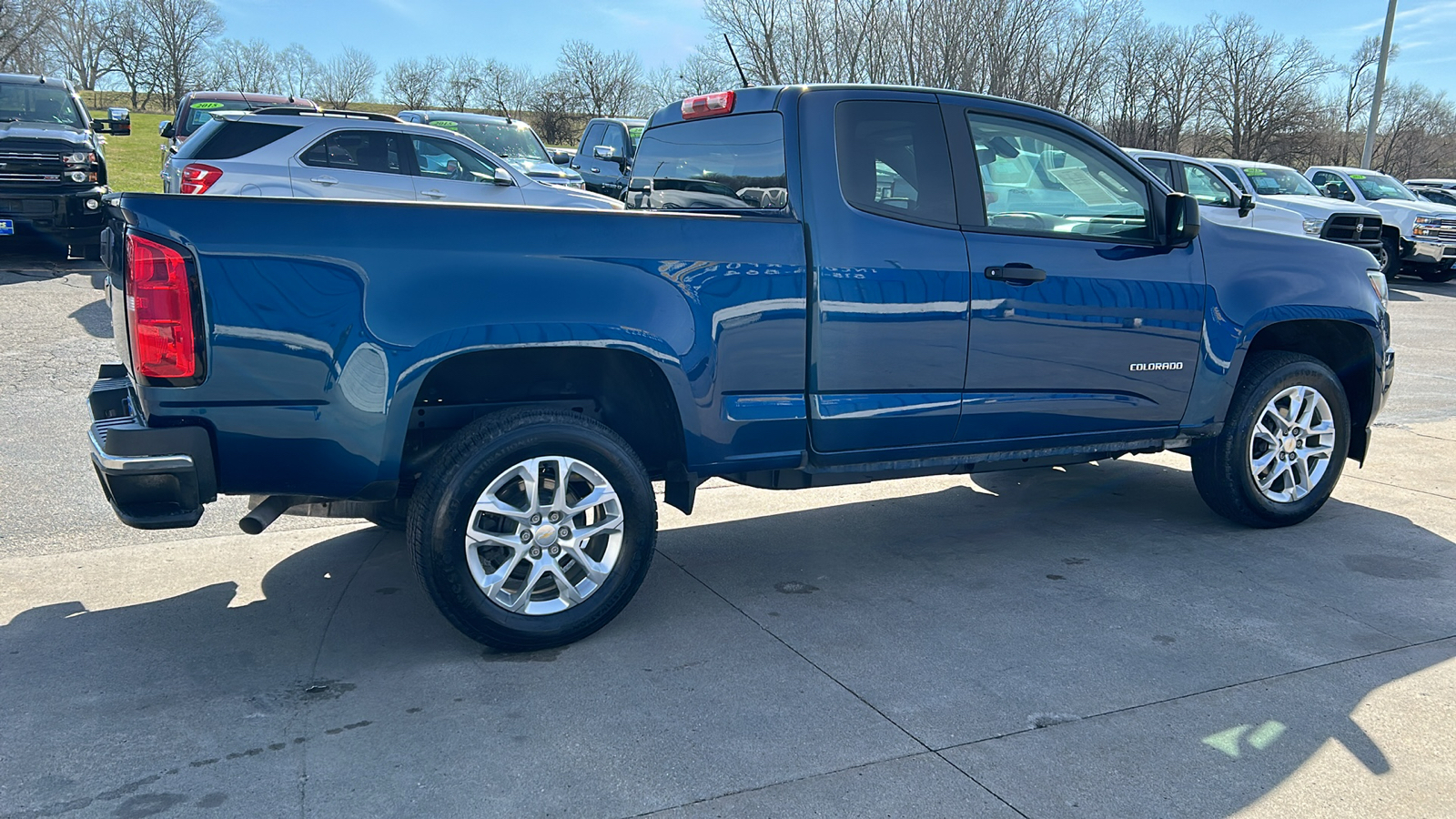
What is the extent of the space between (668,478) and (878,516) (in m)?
1.68

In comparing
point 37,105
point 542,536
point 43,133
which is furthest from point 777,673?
point 37,105

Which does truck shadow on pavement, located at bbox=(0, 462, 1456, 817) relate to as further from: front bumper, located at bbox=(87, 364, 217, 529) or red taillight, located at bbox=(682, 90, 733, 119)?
red taillight, located at bbox=(682, 90, 733, 119)

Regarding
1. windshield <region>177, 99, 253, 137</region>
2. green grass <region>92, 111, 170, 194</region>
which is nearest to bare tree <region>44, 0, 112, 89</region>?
green grass <region>92, 111, 170, 194</region>

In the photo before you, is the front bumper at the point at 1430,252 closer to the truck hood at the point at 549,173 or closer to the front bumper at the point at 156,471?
the truck hood at the point at 549,173

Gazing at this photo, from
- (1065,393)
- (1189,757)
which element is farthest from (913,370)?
(1189,757)

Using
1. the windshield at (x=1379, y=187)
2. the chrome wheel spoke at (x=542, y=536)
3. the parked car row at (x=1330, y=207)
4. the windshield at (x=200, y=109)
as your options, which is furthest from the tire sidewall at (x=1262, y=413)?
the windshield at (x=1379, y=187)

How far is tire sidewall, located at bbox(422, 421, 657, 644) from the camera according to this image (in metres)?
3.55

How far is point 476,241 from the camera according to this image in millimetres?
3518

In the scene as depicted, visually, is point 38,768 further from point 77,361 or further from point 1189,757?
point 77,361

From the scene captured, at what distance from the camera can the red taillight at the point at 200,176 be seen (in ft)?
33.5

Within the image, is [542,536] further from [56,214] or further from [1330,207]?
[1330,207]

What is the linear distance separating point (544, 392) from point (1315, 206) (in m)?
16.3

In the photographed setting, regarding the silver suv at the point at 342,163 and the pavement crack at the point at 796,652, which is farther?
the silver suv at the point at 342,163

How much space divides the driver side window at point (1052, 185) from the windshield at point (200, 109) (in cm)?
1567
